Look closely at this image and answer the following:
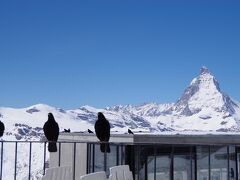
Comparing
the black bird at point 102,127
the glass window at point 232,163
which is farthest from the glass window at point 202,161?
the black bird at point 102,127

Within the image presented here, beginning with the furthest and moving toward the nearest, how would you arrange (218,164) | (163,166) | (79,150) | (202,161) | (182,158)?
(79,150) → (218,164) → (202,161) → (182,158) → (163,166)

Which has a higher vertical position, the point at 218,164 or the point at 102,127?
the point at 102,127

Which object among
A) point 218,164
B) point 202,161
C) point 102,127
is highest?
point 102,127

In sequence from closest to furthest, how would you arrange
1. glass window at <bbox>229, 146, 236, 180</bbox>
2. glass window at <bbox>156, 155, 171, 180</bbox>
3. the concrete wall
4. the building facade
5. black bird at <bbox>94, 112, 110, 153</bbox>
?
the building facade
glass window at <bbox>156, 155, 171, 180</bbox>
glass window at <bbox>229, 146, 236, 180</bbox>
black bird at <bbox>94, 112, 110, 153</bbox>
the concrete wall

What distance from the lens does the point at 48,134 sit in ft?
41.0

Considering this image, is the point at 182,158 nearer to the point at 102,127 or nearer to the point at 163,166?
the point at 163,166

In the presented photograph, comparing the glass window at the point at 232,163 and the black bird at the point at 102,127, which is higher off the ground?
the black bird at the point at 102,127

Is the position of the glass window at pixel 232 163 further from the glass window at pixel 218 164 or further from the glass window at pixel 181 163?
the glass window at pixel 181 163

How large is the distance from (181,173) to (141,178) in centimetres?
109

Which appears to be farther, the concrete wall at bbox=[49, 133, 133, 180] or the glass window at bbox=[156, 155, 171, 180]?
the concrete wall at bbox=[49, 133, 133, 180]

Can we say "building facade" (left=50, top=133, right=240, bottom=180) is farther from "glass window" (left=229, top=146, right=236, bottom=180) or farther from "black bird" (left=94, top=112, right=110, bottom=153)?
"black bird" (left=94, top=112, right=110, bottom=153)

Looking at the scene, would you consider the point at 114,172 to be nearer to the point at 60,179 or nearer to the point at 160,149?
the point at 60,179

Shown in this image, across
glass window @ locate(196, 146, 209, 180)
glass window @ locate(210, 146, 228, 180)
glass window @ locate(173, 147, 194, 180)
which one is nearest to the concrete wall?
glass window @ locate(173, 147, 194, 180)

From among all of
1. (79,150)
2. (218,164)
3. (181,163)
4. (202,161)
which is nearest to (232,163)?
(218,164)
